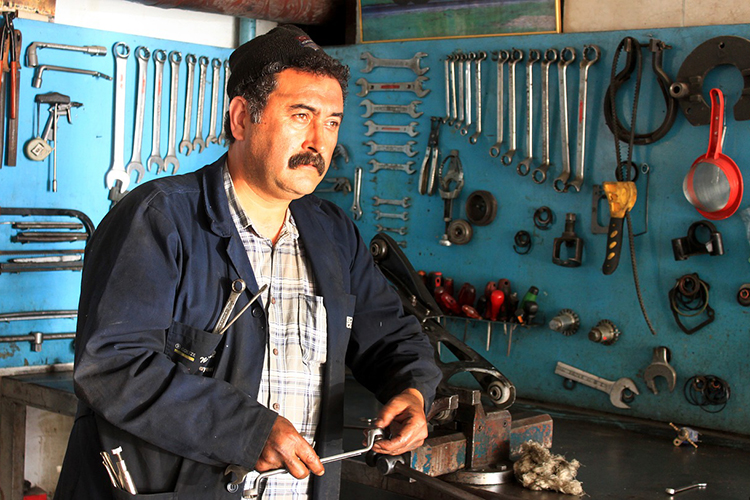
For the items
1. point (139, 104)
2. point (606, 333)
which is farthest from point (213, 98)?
point (606, 333)

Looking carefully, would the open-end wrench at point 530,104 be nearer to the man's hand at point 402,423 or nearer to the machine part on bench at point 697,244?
the machine part on bench at point 697,244

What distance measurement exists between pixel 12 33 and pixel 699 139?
7.26 ft

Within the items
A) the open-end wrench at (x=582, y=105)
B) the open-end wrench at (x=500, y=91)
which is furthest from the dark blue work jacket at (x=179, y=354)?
the open-end wrench at (x=500, y=91)

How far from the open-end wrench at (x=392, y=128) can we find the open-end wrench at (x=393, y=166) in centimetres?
11

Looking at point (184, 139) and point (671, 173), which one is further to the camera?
point (184, 139)

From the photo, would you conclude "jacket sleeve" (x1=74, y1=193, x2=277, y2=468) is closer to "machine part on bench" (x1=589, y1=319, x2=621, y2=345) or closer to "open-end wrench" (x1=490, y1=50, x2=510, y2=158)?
"machine part on bench" (x1=589, y1=319, x2=621, y2=345)

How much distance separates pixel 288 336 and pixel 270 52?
21.9 inches

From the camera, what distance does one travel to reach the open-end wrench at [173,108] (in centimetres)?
325

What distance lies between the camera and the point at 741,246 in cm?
252

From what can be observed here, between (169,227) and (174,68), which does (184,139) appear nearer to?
(174,68)

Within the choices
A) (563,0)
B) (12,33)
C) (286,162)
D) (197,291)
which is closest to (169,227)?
(197,291)

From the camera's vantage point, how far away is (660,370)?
268 cm

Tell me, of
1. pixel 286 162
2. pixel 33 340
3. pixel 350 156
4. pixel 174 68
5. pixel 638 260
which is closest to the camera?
pixel 286 162

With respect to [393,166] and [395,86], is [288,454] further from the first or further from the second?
[395,86]
